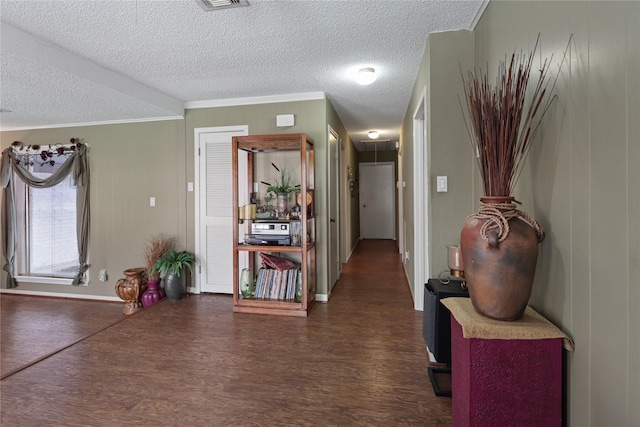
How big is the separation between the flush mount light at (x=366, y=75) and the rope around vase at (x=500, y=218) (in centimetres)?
208

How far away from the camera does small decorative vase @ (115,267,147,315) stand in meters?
3.74

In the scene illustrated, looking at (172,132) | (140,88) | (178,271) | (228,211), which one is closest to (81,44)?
(140,88)

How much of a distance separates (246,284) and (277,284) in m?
0.37

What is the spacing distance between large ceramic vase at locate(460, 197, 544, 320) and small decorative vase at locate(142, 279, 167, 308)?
3.63 meters

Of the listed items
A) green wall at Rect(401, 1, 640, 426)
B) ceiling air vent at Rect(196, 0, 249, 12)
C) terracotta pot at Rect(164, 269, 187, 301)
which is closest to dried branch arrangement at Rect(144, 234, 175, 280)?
terracotta pot at Rect(164, 269, 187, 301)

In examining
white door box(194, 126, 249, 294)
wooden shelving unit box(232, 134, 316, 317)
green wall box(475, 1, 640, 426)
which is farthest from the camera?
white door box(194, 126, 249, 294)

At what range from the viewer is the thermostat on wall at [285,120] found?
3.55 metres

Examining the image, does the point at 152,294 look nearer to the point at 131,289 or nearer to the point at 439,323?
the point at 131,289

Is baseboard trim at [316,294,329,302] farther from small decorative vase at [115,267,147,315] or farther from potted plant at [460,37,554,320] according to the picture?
potted plant at [460,37,554,320]

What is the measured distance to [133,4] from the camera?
1896mm

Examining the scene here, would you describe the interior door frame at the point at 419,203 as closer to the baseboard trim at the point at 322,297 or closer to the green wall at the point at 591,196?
the baseboard trim at the point at 322,297

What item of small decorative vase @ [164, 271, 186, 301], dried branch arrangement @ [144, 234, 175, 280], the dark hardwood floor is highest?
dried branch arrangement @ [144, 234, 175, 280]

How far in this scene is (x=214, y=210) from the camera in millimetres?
3850

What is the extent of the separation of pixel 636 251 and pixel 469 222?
50cm
